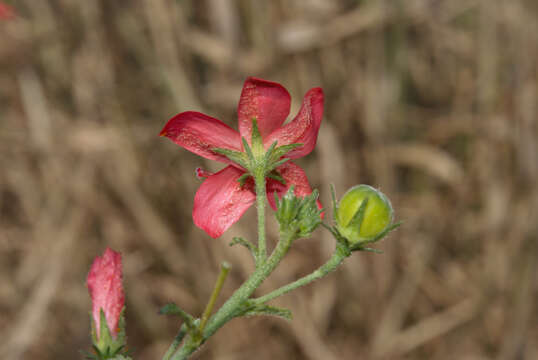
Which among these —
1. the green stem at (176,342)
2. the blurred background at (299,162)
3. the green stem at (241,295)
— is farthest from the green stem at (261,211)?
the blurred background at (299,162)

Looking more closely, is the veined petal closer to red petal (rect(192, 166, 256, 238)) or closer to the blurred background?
red petal (rect(192, 166, 256, 238))

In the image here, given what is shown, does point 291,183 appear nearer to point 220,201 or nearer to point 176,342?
point 220,201

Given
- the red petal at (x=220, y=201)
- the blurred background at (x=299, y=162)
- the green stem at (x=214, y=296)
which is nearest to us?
the green stem at (x=214, y=296)

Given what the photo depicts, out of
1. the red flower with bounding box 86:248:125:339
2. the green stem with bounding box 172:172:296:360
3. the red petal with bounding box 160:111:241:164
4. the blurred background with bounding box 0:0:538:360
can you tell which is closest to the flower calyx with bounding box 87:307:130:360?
the red flower with bounding box 86:248:125:339

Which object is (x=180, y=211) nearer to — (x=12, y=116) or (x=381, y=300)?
(x=12, y=116)

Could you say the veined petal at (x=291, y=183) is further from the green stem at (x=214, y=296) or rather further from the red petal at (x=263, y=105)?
the green stem at (x=214, y=296)

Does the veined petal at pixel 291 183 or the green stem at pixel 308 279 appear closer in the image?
the green stem at pixel 308 279
